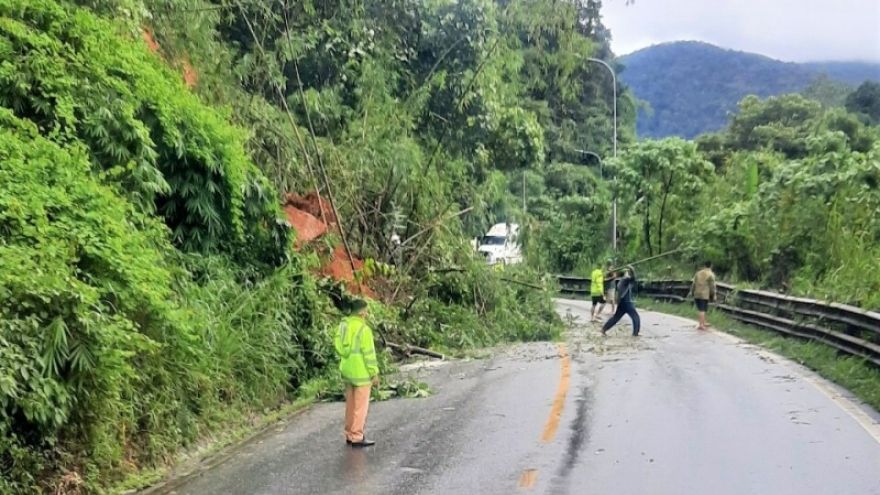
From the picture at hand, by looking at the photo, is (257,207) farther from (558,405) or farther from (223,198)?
(558,405)

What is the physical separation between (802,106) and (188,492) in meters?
63.3

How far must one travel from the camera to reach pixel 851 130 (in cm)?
5191

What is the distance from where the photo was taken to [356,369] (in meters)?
10.3

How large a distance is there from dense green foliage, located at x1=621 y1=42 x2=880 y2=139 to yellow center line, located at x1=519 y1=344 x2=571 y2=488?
12302 centimetres

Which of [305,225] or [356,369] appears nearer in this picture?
[356,369]

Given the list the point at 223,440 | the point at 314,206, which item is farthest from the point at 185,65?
the point at 223,440

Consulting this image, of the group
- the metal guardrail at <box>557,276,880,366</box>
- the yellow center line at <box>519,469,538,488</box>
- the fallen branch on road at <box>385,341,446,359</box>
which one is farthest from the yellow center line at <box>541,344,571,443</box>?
the metal guardrail at <box>557,276,880,366</box>

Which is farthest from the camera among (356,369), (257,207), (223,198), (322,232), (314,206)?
(314,206)

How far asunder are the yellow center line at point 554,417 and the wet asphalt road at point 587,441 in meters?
0.02

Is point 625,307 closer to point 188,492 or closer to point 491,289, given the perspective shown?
point 491,289

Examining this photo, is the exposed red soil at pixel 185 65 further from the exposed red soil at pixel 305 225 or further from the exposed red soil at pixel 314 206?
the exposed red soil at pixel 314 206

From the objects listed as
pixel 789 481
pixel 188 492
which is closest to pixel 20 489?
pixel 188 492

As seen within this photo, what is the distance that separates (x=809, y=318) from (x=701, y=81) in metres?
150

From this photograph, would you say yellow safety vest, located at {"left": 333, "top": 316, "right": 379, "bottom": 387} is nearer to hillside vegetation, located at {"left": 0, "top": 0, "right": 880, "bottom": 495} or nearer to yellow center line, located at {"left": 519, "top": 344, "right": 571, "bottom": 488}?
hillside vegetation, located at {"left": 0, "top": 0, "right": 880, "bottom": 495}
